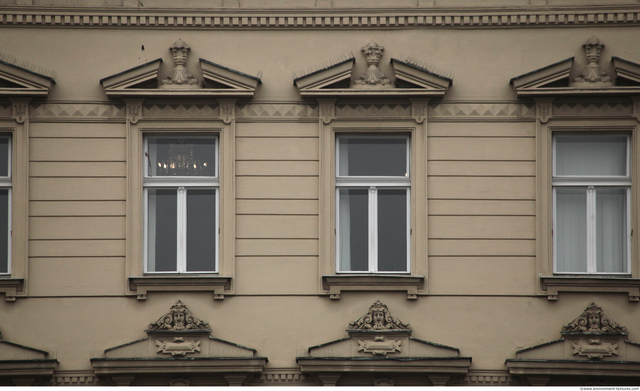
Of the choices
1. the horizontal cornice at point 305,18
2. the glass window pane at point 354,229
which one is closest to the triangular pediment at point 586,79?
the horizontal cornice at point 305,18

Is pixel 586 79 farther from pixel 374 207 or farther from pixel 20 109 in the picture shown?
pixel 20 109

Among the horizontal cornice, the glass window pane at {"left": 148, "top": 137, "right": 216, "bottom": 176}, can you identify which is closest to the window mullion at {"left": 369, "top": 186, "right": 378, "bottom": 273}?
the glass window pane at {"left": 148, "top": 137, "right": 216, "bottom": 176}

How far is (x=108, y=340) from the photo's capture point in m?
10.8

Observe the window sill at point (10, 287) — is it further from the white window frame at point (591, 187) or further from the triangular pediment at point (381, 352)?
the white window frame at point (591, 187)

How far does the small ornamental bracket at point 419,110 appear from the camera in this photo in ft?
36.3

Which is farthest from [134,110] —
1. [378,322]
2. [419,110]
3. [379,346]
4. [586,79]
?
[586,79]

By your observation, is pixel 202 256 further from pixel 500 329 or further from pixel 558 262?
pixel 558 262

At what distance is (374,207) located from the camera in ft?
36.7

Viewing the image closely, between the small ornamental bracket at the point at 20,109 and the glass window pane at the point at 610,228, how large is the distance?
7643mm

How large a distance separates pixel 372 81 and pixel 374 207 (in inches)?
65.9

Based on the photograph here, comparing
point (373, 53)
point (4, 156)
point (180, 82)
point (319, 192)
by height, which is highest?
point (373, 53)

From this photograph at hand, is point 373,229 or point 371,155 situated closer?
point 373,229

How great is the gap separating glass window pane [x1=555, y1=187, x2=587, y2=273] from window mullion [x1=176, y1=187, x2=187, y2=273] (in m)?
4.95

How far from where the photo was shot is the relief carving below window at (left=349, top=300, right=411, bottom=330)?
424 inches
